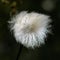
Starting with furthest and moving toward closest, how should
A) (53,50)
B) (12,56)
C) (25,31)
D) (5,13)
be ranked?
(53,50)
(12,56)
(5,13)
(25,31)

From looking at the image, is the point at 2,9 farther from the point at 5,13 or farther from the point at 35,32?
the point at 35,32

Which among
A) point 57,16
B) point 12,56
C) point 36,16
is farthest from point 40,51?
point 36,16

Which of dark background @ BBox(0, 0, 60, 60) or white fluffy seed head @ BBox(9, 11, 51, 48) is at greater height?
dark background @ BBox(0, 0, 60, 60)

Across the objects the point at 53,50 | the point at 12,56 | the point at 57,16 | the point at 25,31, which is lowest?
the point at 25,31

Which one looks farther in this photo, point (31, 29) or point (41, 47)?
point (41, 47)

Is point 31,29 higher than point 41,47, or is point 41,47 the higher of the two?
A: point 41,47

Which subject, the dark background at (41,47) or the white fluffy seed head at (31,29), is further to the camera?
the dark background at (41,47)

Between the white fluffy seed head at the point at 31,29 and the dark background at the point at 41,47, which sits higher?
the dark background at the point at 41,47

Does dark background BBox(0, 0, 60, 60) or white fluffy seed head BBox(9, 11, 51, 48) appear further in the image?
dark background BBox(0, 0, 60, 60)
